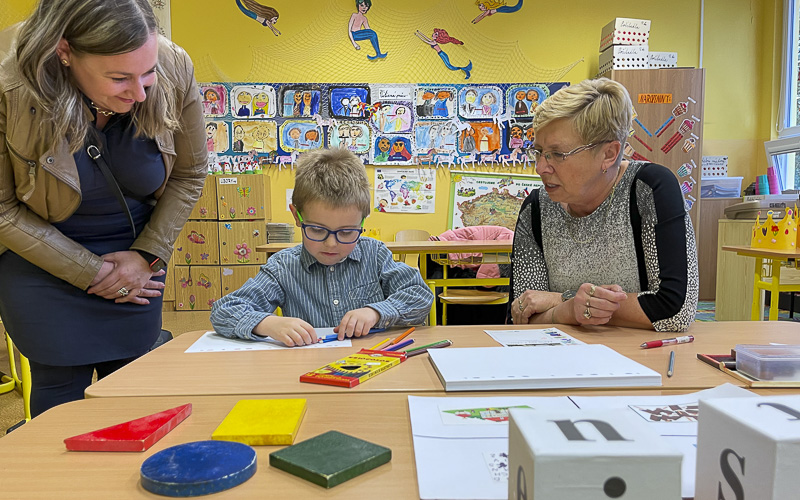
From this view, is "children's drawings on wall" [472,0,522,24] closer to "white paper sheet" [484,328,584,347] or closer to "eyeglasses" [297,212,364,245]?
"eyeglasses" [297,212,364,245]

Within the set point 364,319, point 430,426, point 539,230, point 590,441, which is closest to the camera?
point 590,441

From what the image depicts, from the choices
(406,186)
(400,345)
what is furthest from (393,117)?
(400,345)

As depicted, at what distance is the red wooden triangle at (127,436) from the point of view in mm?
625

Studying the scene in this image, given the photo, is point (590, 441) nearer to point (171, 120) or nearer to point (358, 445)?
point (358, 445)

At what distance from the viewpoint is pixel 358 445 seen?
59 centimetres

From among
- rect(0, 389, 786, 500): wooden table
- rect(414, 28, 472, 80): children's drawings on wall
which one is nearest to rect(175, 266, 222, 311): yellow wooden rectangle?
rect(414, 28, 472, 80): children's drawings on wall

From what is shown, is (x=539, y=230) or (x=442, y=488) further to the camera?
(x=539, y=230)

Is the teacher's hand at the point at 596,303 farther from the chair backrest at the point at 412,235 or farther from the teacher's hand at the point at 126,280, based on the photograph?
the chair backrest at the point at 412,235

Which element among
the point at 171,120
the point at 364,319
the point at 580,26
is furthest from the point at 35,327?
the point at 580,26

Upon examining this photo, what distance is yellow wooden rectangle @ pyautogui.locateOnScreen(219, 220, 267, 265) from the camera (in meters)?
4.90

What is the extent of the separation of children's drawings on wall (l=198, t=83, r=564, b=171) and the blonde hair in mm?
4170

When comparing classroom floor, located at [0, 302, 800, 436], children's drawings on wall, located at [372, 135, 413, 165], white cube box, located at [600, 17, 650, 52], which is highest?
white cube box, located at [600, 17, 650, 52]

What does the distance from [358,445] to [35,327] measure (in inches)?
38.6

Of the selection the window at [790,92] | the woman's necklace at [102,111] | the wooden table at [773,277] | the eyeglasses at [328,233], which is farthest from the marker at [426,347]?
the window at [790,92]
